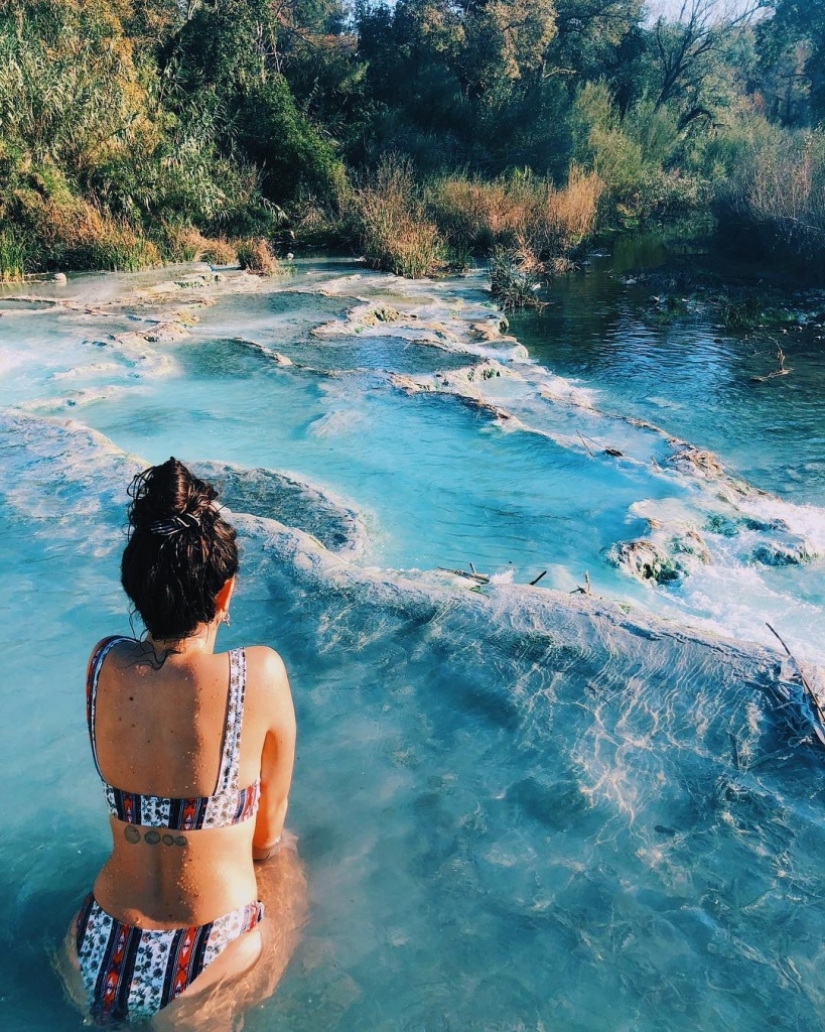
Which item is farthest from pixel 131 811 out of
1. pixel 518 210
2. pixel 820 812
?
pixel 518 210

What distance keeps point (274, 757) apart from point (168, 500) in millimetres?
656

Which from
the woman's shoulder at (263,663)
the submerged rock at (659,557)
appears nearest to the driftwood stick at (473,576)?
the submerged rock at (659,557)

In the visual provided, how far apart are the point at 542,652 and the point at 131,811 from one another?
1.59 metres

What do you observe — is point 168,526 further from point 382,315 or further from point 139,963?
point 382,315

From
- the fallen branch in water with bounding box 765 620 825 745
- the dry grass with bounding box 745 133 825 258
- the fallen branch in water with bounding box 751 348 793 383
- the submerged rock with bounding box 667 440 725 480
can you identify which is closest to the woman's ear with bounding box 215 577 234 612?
the fallen branch in water with bounding box 765 620 825 745

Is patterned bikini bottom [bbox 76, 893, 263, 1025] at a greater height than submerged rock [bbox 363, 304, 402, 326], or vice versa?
patterned bikini bottom [bbox 76, 893, 263, 1025]

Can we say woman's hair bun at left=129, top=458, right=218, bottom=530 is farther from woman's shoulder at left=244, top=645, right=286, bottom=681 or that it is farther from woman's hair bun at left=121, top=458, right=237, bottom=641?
woman's shoulder at left=244, top=645, right=286, bottom=681

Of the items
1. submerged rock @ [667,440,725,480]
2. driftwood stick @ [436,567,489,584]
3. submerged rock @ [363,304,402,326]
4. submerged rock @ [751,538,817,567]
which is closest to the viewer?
driftwood stick @ [436,567,489,584]

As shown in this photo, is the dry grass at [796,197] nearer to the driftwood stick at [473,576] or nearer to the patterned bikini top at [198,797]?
the driftwood stick at [473,576]

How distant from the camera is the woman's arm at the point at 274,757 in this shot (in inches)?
67.2

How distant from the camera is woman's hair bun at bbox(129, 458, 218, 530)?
59.1 inches

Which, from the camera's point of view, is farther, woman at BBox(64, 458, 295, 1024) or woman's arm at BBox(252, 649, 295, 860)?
woman's arm at BBox(252, 649, 295, 860)

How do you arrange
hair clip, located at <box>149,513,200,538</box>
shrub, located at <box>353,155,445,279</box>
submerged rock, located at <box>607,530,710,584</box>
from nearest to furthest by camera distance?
hair clip, located at <box>149,513,200,538</box> → submerged rock, located at <box>607,530,710,584</box> → shrub, located at <box>353,155,445,279</box>

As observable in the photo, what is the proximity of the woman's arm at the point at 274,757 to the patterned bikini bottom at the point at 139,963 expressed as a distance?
0.29 metres
